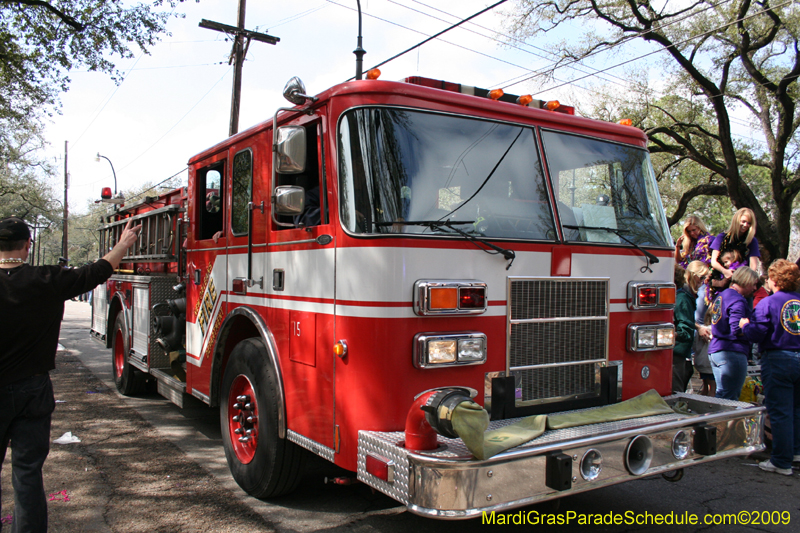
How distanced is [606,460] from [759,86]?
19.6m

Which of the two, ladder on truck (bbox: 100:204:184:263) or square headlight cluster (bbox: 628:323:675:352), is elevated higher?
ladder on truck (bbox: 100:204:184:263)

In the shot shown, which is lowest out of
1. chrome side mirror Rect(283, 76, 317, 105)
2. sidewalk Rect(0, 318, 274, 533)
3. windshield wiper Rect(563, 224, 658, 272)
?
sidewalk Rect(0, 318, 274, 533)

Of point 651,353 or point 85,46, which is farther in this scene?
point 85,46

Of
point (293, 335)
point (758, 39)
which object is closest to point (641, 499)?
point (293, 335)

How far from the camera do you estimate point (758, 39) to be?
59.3 feet

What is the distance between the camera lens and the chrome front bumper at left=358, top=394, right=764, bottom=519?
Result: 2.69 metres

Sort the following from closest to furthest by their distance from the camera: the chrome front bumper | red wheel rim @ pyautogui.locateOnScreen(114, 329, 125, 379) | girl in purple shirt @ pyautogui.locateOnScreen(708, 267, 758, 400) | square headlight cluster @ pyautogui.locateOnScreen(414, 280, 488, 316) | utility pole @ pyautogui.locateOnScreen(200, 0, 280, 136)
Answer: the chrome front bumper → square headlight cluster @ pyautogui.locateOnScreen(414, 280, 488, 316) → girl in purple shirt @ pyautogui.locateOnScreen(708, 267, 758, 400) → red wheel rim @ pyautogui.locateOnScreen(114, 329, 125, 379) → utility pole @ pyautogui.locateOnScreen(200, 0, 280, 136)

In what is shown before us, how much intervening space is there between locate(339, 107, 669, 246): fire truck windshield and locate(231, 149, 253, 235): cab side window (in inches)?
55.3

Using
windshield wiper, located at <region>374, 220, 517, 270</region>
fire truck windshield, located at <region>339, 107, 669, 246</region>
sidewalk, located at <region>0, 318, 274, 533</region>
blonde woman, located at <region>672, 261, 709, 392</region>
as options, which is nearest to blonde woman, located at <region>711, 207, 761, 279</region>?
blonde woman, located at <region>672, 261, 709, 392</region>

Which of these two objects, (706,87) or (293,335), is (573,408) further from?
(706,87)

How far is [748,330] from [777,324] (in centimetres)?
21

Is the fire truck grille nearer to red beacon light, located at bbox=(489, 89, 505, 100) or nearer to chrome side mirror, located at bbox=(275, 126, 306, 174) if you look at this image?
red beacon light, located at bbox=(489, 89, 505, 100)

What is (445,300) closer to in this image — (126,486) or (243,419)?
(243,419)

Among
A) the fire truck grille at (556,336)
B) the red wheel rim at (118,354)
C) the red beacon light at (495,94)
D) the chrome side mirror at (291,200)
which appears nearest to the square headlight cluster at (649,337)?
the fire truck grille at (556,336)
